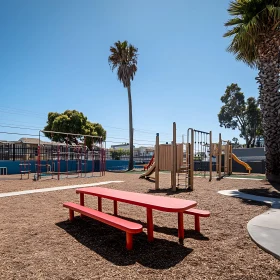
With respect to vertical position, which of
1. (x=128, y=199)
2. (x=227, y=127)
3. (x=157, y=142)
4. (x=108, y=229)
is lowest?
(x=108, y=229)

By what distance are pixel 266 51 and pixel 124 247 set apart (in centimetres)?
1095

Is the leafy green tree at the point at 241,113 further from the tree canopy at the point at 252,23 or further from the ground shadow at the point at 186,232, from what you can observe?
the ground shadow at the point at 186,232

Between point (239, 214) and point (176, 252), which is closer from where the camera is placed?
point (176, 252)

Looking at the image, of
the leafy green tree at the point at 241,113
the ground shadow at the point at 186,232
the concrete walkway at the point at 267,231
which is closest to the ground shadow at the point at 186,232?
the ground shadow at the point at 186,232

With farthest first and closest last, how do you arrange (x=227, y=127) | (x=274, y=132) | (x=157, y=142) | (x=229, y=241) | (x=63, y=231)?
(x=227, y=127), (x=274, y=132), (x=157, y=142), (x=63, y=231), (x=229, y=241)

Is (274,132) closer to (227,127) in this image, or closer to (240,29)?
(240,29)

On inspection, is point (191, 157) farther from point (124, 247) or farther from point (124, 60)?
point (124, 60)

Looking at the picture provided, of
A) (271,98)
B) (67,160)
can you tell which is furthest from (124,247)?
(67,160)

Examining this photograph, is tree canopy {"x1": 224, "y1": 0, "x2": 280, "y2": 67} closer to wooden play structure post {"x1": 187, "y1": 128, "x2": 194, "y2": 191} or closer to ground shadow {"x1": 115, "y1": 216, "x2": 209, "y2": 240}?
wooden play structure post {"x1": 187, "y1": 128, "x2": 194, "y2": 191}

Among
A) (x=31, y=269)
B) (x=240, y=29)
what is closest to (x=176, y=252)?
(x=31, y=269)

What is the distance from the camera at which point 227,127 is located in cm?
4025

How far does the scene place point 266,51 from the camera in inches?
436

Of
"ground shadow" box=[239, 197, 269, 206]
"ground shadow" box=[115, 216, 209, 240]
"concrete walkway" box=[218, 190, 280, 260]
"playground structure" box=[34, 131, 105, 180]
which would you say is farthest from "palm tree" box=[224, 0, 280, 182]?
"playground structure" box=[34, 131, 105, 180]

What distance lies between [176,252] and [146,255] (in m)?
0.43
